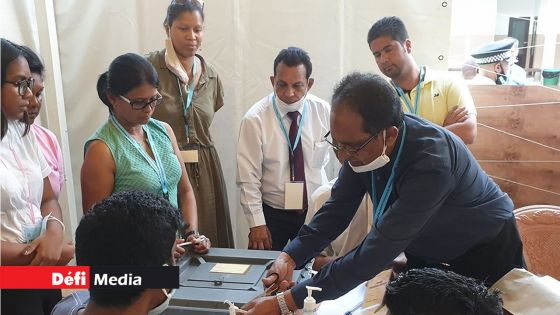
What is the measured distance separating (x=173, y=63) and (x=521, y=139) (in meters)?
1.82

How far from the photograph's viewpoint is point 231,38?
2488 millimetres

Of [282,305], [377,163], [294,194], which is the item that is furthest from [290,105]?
[282,305]

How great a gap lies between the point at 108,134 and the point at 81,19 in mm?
1393

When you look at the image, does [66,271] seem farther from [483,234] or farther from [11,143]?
[483,234]

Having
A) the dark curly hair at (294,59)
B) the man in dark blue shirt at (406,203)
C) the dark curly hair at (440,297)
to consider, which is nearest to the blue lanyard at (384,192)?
the man in dark blue shirt at (406,203)

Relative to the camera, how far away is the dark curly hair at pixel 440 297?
904mm

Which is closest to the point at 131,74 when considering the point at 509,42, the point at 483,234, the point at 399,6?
the point at 483,234

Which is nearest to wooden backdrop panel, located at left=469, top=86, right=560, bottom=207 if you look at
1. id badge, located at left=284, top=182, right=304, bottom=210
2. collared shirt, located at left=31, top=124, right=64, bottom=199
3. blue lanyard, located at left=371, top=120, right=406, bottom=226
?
id badge, located at left=284, top=182, right=304, bottom=210

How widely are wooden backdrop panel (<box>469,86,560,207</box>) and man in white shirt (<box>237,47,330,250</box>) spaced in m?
0.92

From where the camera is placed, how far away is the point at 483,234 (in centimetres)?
127

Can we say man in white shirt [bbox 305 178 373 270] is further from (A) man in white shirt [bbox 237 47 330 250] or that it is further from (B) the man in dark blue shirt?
(B) the man in dark blue shirt

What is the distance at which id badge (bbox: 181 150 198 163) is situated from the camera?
2051mm

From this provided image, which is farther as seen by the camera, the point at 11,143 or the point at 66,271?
the point at 11,143

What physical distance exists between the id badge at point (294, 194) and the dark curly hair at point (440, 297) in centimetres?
107
